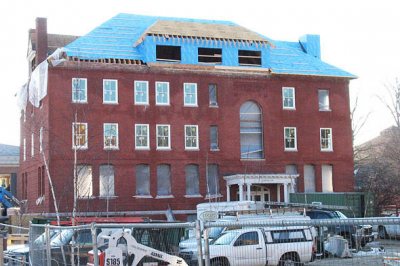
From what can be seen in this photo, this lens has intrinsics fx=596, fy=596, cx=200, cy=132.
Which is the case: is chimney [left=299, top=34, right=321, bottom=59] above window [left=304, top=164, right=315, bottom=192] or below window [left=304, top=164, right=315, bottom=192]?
above

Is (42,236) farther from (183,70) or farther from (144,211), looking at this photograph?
(183,70)

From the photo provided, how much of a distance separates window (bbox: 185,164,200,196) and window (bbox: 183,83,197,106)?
5.00 metres

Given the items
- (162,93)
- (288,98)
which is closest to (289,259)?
(162,93)

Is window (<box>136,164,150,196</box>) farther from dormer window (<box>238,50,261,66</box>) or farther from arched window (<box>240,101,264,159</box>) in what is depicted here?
dormer window (<box>238,50,261,66</box>)

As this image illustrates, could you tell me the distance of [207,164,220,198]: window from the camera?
1854 inches

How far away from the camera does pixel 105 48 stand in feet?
152

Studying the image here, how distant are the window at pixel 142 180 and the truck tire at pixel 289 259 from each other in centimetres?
3587

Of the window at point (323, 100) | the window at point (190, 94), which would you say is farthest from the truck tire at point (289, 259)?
the window at point (323, 100)

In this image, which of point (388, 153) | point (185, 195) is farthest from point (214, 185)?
point (388, 153)

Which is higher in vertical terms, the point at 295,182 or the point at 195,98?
the point at 195,98

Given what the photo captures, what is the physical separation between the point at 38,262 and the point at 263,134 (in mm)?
36984

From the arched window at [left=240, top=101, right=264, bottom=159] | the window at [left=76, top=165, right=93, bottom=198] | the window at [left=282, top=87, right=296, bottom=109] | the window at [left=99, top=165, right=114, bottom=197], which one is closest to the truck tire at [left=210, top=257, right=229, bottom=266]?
the window at [left=76, top=165, right=93, bottom=198]

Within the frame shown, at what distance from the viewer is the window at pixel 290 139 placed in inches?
1976

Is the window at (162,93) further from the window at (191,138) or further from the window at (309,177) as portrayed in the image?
the window at (309,177)
